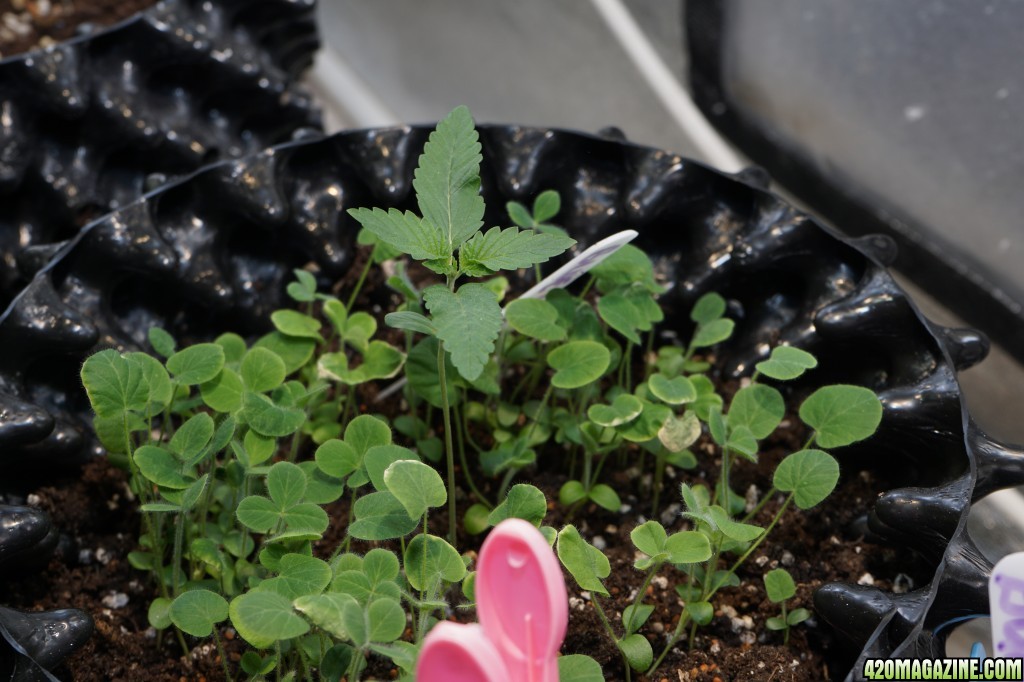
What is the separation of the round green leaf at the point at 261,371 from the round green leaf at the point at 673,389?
0.85ft

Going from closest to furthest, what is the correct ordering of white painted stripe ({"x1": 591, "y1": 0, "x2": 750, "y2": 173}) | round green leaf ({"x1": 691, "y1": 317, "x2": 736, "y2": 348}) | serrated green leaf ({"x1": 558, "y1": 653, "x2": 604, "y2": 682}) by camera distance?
serrated green leaf ({"x1": 558, "y1": 653, "x2": 604, "y2": 682}) < round green leaf ({"x1": 691, "y1": 317, "x2": 736, "y2": 348}) < white painted stripe ({"x1": 591, "y1": 0, "x2": 750, "y2": 173})

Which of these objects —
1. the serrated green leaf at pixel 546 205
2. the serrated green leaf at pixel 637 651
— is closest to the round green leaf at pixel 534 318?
the serrated green leaf at pixel 546 205

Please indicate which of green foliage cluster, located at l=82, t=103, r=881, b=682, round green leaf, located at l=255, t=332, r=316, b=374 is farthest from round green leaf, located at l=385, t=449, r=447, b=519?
round green leaf, located at l=255, t=332, r=316, b=374

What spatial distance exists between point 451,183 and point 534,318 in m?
0.14

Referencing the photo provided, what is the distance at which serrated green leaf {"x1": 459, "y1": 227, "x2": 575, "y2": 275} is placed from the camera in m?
0.63

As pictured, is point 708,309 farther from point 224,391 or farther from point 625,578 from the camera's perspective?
point 224,391

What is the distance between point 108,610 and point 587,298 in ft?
1.46

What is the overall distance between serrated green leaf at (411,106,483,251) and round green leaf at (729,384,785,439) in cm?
24

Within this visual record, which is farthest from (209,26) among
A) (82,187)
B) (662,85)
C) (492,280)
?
(662,85)

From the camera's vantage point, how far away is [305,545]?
0.66 metres

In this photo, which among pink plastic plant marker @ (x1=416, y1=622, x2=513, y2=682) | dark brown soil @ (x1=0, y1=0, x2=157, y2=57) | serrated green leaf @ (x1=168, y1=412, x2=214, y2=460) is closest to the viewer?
pink plastic plant marker @ (x1=416, y1=622, x2=513, y2=682)

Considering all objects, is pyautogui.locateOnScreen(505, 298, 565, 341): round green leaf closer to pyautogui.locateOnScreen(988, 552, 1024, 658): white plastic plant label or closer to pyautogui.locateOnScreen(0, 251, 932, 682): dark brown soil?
pyautogui.locateOnScreen(0, 251, 932, 682): dark brown soil

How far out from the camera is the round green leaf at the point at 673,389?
0.74m

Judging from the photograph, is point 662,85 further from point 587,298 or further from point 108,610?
point 108,610
